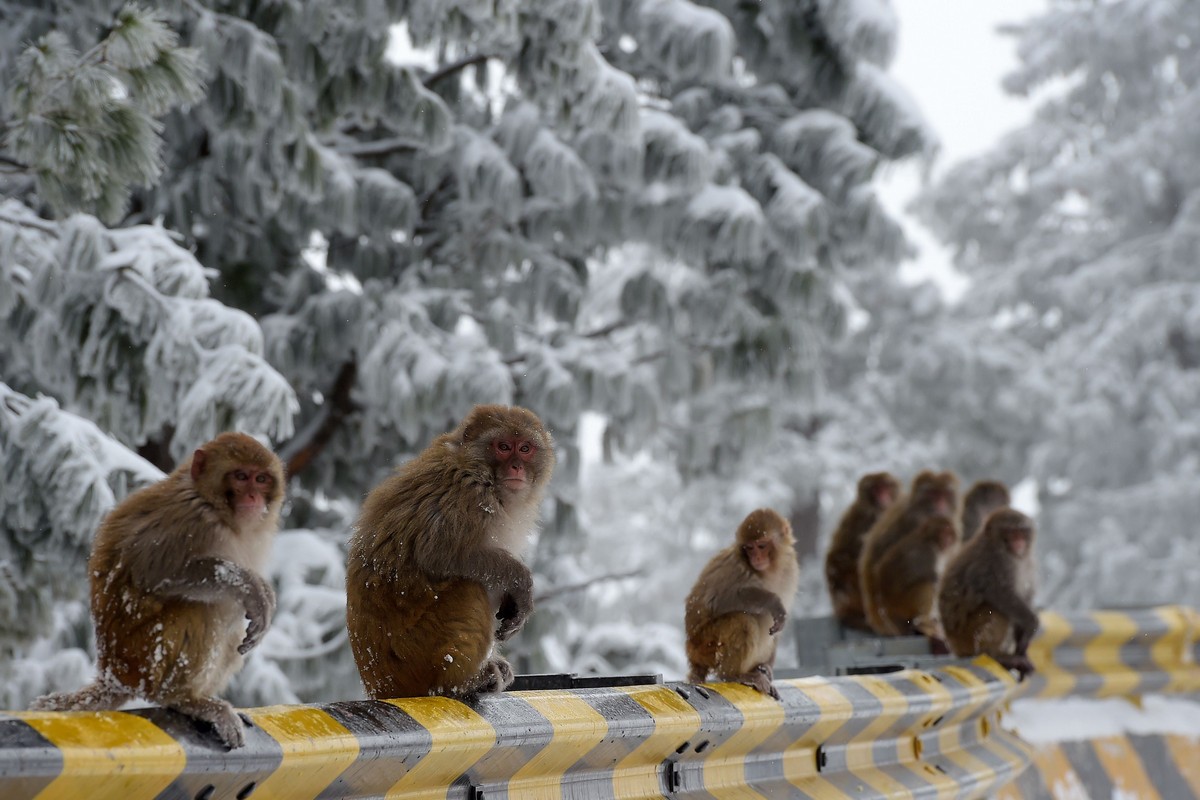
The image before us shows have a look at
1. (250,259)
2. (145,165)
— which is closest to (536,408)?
(250,259)

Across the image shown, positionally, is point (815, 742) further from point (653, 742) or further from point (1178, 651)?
point (1178, 651)

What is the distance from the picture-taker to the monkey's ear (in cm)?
287

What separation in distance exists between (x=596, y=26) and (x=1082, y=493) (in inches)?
665

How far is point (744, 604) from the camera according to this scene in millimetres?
4242

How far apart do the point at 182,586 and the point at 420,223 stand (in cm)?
800

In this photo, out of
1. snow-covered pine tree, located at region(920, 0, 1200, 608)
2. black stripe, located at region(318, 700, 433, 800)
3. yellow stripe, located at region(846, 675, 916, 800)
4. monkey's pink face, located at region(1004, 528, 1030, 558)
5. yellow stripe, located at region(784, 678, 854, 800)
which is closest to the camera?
black stripe, located at region(318, 700, 433, 800)

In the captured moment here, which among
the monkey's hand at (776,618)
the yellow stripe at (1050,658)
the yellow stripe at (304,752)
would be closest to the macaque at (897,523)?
the yellow stripe at (1050,658)

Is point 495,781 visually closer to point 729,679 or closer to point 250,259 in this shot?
point 729,679

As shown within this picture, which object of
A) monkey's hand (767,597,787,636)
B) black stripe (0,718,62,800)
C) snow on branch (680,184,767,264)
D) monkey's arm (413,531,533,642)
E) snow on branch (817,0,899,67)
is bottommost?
black stripe (0,718,62,800)

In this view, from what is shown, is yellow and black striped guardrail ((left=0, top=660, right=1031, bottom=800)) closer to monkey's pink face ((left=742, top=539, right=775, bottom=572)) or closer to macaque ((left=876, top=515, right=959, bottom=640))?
monkey's pink face ((left=742, top=539, right=775, bottom=572))

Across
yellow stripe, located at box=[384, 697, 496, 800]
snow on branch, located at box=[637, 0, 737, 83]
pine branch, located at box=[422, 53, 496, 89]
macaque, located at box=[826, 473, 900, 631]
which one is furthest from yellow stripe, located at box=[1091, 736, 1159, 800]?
pine branch, located at box=[422, 53, 496, 89]

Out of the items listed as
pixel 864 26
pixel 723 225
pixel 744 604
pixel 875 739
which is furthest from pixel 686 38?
pixel 875 739

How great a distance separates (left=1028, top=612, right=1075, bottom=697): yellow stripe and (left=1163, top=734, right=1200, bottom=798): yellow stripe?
1.62ft

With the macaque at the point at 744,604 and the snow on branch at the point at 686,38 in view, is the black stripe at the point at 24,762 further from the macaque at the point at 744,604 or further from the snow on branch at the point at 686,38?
the snow on branch at the point at 686,38
